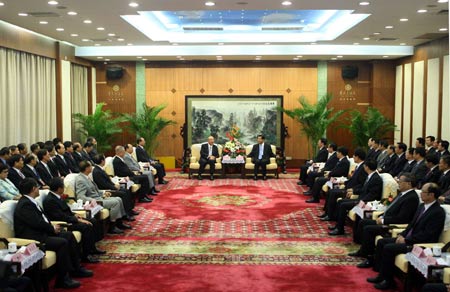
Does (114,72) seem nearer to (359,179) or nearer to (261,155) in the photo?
(261,155)

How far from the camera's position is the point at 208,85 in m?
19.2

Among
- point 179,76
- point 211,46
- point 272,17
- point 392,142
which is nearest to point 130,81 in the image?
point 179,76

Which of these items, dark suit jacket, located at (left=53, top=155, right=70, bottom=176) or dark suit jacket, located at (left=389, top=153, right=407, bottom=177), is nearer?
dark suit jacket, located at (left=53, top=155, right=70, bottom=176)

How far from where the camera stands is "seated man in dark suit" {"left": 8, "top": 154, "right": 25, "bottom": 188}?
9.96m

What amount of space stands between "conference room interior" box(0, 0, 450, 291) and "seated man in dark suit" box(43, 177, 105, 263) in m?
0.30

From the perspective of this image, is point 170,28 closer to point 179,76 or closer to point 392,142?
point 179,76

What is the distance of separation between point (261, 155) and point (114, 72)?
5.92m

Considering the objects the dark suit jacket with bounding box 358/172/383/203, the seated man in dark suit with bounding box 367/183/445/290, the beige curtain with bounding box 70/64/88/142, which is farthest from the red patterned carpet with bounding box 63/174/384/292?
the beige curtain with bounding box 70/64/88/142

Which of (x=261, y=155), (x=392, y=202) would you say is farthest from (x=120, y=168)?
(x=392, y=202)

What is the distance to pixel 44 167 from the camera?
37.0ft

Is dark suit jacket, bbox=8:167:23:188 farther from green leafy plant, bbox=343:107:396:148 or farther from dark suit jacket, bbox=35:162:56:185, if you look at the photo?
green leafy plant, bbox=343:107:396:148

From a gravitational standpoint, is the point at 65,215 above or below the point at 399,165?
below

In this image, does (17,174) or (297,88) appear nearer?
(17,174)

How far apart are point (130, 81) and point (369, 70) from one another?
8.05 metres
